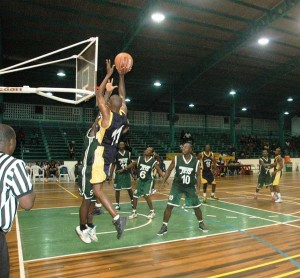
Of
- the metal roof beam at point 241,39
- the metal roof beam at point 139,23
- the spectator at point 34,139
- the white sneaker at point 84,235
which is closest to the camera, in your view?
the white sneaker at point 84,235

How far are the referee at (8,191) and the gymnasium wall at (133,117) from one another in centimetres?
2293

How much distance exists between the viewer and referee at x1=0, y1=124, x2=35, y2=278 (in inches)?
84.0

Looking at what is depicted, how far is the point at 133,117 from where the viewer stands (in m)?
30.1

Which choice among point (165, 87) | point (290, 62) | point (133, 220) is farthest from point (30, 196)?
point (165, 87)

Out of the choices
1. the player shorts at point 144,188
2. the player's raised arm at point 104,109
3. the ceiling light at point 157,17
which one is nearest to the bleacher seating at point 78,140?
the ceiling light at point 157,17

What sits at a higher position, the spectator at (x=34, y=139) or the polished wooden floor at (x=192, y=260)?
the spectator at (x=34, y=139)

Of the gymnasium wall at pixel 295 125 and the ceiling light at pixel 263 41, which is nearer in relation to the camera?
the ceiling light at pixel 263 41

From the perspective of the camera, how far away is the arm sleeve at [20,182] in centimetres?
217

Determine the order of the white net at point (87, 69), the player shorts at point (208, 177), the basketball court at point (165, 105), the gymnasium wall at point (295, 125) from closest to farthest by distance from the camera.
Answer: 1. the basketball court at point (165, 105)
2. the white net at point (87, 69)
3. the player shorts at point (208, 177)
4. the gymnasium wall at point (295, 125)

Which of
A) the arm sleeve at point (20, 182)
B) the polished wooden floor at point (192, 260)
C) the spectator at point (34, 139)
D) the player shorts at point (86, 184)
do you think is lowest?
the polished wooden floor at point (192, 260)

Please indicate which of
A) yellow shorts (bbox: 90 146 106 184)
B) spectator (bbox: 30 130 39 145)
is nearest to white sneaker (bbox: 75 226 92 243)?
yellow shorts (bbox: 90 146 106 184)

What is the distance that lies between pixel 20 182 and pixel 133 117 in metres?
28.0

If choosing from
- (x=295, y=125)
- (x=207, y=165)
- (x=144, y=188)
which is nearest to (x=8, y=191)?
(x=144, y=188)

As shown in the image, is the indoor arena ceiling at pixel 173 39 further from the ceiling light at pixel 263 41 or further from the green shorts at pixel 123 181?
the green shorts at pixel 123 181
